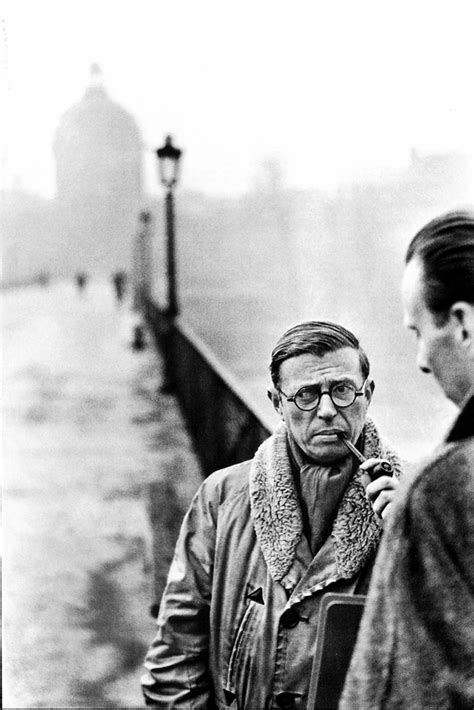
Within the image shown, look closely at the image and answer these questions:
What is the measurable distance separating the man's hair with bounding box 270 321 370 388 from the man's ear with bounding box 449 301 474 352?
46 centimetres

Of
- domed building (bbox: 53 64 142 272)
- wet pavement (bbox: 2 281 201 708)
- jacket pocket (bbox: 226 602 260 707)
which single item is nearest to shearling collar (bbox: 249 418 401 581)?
jacket pocket (bbox: 226 602 260 707)

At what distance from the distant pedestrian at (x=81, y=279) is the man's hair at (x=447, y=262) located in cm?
211

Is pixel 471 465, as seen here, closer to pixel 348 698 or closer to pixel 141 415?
pixel 348 698

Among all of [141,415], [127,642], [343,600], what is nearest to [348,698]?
[343,600]

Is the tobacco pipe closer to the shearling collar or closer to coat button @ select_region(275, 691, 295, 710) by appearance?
the shearling collar

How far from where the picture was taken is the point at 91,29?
2656 millimetres

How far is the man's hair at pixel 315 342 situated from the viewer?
1.88 m

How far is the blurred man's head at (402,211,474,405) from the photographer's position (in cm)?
142

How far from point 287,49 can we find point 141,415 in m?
1.86

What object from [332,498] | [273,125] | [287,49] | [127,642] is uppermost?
[287,49]

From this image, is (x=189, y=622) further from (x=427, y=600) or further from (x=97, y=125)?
(x=97, y=125)

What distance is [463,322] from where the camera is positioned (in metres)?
1.42

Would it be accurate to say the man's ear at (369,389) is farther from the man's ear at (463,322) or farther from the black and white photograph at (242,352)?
the man's ear at (463,322)


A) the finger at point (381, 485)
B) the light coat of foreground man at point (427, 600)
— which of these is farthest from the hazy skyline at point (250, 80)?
the light coat of foreground man at point (427, 600)
